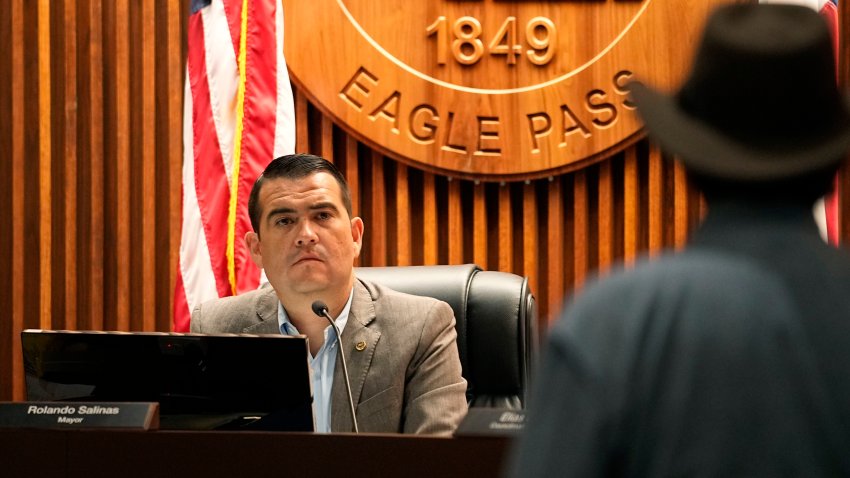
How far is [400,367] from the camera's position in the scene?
2766mm

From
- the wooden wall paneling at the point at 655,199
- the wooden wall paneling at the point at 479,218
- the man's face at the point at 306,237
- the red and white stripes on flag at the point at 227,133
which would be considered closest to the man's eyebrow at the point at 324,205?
the man's face at the point at 306,237

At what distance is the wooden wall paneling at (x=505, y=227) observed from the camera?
372cm

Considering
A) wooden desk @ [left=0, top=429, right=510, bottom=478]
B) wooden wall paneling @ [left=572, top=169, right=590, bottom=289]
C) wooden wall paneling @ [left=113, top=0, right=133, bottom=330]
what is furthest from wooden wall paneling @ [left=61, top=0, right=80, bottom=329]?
wooden desk @ [left=0, top=429, right=510, bottom=478]

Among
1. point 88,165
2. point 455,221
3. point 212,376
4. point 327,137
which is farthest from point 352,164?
point 212,376

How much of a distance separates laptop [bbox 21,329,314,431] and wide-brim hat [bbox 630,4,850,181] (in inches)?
46.3

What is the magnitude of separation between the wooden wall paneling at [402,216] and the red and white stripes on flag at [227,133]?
0.38 meters

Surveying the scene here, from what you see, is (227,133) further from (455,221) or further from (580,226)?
(580,226)

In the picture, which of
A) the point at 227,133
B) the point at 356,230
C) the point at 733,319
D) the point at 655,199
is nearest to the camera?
the point at 733,319

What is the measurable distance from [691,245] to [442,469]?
3.01 feet

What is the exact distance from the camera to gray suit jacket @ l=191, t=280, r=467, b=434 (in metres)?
2.69

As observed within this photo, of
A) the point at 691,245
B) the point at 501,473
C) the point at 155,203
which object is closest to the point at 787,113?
the point at 691,245

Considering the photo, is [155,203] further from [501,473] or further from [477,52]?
[501,473]

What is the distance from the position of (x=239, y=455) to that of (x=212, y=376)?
0.22m

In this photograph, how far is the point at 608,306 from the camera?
0.93 metres
